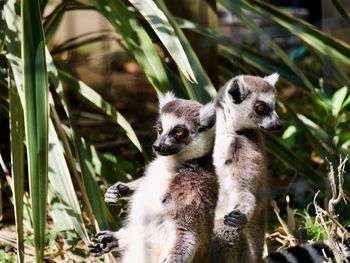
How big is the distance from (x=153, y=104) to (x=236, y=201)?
146 inches

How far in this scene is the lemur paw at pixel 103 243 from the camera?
349cm

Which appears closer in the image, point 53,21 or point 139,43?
point 139,43

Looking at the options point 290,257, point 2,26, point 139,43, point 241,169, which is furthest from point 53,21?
point 290,257

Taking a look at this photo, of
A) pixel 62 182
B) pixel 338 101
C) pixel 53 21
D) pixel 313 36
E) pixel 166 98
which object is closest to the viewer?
pixel 166 98

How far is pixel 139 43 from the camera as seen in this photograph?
404 centimetres

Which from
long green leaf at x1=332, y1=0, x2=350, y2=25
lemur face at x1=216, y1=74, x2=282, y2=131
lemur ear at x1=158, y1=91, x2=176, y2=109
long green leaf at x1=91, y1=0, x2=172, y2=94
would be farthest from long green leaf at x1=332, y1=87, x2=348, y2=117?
lemur ear at x1=158, y1=91, x2=176, y2=109

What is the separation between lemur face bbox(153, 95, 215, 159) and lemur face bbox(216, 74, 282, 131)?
451 millimetres

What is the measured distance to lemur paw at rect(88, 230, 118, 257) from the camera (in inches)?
137

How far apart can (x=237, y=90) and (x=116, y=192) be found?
0.84 metres

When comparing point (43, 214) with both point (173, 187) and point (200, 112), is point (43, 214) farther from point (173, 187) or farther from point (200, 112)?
point (200, 112)

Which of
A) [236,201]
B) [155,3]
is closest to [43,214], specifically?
[236,201]

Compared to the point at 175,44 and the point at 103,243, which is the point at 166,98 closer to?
the point at 175,44

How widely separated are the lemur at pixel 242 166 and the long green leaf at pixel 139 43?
0.32 meters

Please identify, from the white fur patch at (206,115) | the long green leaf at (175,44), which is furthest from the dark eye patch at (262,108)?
the white fur patch at (206,115)
